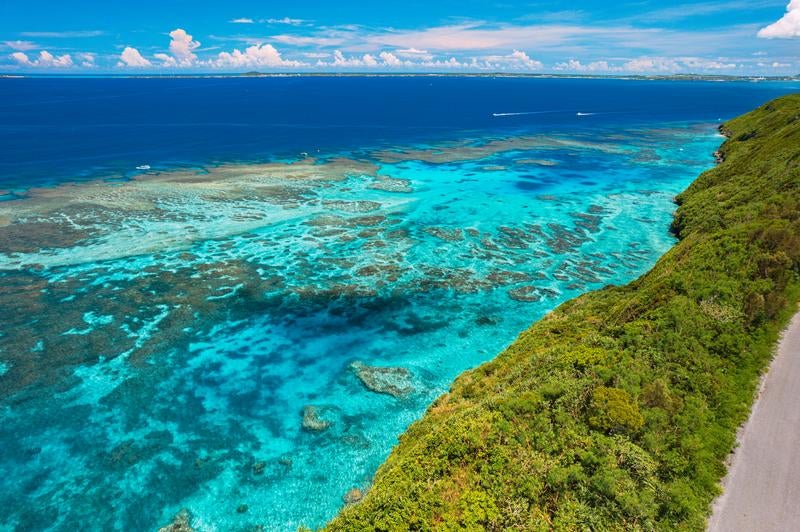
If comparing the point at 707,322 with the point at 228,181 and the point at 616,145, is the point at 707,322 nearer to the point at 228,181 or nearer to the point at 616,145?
the point at 228,181

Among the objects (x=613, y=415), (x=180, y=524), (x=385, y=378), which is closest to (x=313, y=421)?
(x=385, y=378)

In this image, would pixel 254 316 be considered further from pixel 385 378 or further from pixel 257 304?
pixel 385 378

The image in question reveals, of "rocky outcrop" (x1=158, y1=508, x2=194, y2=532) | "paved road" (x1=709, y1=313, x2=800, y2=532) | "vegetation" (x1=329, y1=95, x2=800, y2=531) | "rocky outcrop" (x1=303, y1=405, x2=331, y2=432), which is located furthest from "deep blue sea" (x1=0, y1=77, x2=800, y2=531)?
"paved road" (x1=709, y1=313, x2=800, y2=532)

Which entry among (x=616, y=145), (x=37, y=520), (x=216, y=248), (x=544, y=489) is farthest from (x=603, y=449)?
(x=616, y=145)

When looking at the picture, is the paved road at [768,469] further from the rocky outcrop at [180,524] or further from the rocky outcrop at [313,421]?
the rocky outcrop at [180,524]

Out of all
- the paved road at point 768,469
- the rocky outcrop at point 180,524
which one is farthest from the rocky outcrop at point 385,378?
the paved road at point 768,469

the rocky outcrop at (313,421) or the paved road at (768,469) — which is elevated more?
the paved road at (768,469)
